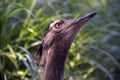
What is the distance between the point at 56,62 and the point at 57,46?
94mm

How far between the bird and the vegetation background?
59 cm

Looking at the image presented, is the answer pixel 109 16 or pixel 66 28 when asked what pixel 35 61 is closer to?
pixel 66 28

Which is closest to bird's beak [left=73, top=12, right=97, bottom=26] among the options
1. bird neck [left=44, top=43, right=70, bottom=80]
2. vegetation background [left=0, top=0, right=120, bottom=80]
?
bird neck [left=44, top=43, right=70, bottom=80]

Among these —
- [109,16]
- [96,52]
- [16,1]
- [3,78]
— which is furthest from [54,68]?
[109,16]

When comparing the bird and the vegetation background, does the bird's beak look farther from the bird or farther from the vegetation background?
the vegetation background

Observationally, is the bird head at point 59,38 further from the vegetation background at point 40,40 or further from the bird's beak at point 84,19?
the vegetation background at point 40,40

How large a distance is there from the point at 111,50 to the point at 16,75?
1.29 meters

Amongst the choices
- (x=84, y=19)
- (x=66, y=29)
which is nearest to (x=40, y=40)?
(x=66, y=29)

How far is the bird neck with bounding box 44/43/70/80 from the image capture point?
81.7 inches

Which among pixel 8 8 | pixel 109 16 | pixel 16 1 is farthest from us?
pixel 109 16

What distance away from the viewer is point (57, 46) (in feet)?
6.99

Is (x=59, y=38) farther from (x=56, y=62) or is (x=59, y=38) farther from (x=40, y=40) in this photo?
(x=40, y=40)

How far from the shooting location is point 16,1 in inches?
144

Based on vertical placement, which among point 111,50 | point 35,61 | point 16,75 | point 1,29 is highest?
point 35,61
